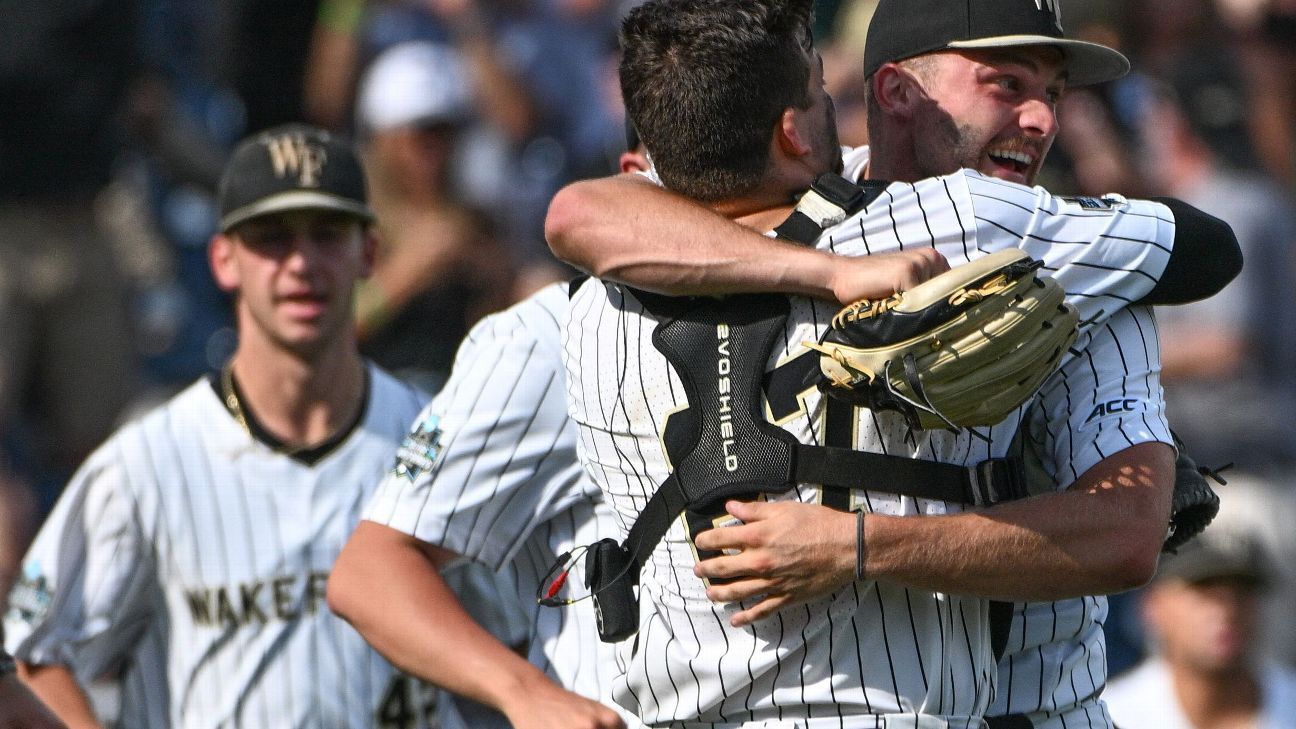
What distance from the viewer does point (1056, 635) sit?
10.6 ft

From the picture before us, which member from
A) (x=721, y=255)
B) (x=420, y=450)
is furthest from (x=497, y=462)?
(x=721, y=255)

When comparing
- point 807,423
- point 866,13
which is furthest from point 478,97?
point 807,423

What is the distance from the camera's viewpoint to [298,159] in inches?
206

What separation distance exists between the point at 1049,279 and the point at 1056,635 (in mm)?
765

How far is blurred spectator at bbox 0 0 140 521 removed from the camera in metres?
8.70

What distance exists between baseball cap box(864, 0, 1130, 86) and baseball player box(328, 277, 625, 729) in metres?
0.84

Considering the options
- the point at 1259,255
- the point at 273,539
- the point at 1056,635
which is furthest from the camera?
the point at 1259,255

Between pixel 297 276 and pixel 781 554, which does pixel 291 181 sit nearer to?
pixel 297 276

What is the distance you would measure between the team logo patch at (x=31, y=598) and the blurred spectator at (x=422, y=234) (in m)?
2.76

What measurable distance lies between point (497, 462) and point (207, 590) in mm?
1515

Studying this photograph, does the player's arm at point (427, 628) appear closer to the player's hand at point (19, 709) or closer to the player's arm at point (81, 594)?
the player's hand at point (19, 709)

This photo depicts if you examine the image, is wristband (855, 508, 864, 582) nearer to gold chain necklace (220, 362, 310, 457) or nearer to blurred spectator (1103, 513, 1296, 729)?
gold chain necklace (220, 362, 310, 457)

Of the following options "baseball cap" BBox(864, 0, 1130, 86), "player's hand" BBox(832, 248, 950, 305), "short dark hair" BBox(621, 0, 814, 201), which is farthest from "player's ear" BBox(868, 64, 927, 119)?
"player's hand" BBox(832, 248, 950, 305)

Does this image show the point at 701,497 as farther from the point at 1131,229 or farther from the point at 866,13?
the point at 866,13
